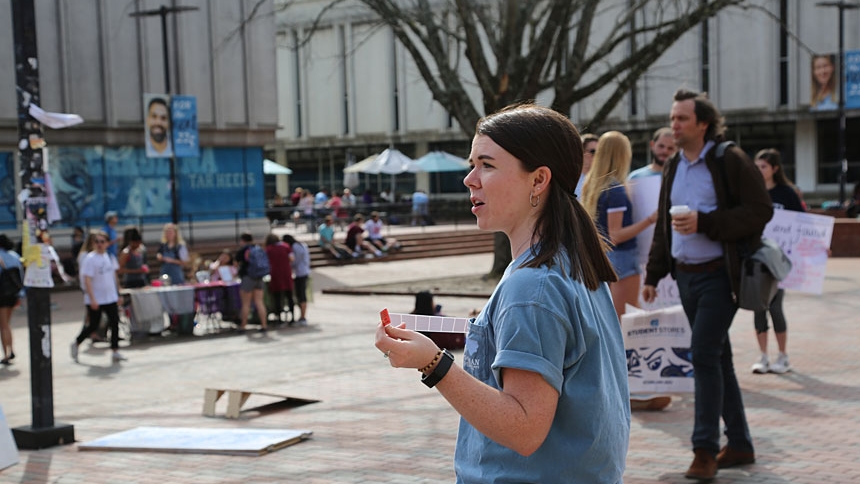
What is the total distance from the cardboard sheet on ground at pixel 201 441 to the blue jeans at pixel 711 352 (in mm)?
2951

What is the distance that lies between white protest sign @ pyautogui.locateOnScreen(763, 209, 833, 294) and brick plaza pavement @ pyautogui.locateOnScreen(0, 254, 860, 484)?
76 centimetres

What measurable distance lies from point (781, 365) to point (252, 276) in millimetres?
8718

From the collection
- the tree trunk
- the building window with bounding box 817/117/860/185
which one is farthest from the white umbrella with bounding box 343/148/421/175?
the tree trunk

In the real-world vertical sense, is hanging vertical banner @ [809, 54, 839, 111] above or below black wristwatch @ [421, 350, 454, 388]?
above

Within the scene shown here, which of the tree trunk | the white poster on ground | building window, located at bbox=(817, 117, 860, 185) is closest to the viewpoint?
the white poster on ground

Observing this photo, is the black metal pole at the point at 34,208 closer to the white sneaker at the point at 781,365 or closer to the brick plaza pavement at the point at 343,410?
the brick plaza pavement at the point at 343,410

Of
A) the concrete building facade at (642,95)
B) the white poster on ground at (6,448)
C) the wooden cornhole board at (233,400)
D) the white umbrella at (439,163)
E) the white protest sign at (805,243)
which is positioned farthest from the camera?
the concrete building facade at (642,95)

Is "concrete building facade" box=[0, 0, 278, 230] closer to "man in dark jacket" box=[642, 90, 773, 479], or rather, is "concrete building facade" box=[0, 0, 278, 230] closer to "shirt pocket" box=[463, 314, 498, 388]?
"man in dark jacket" box=[642, 90, 773, 479]

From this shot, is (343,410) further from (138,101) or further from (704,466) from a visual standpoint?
(138,101)

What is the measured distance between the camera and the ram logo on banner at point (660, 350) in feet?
25.7

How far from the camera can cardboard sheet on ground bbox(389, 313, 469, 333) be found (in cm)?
246

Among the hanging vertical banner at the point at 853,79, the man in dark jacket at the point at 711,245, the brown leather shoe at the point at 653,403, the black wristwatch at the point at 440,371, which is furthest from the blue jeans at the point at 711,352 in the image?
the hanging vertical banner at the point at 853,79

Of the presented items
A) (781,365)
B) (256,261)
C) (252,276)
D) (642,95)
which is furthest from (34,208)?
(642,95)

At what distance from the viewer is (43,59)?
2944 cm
